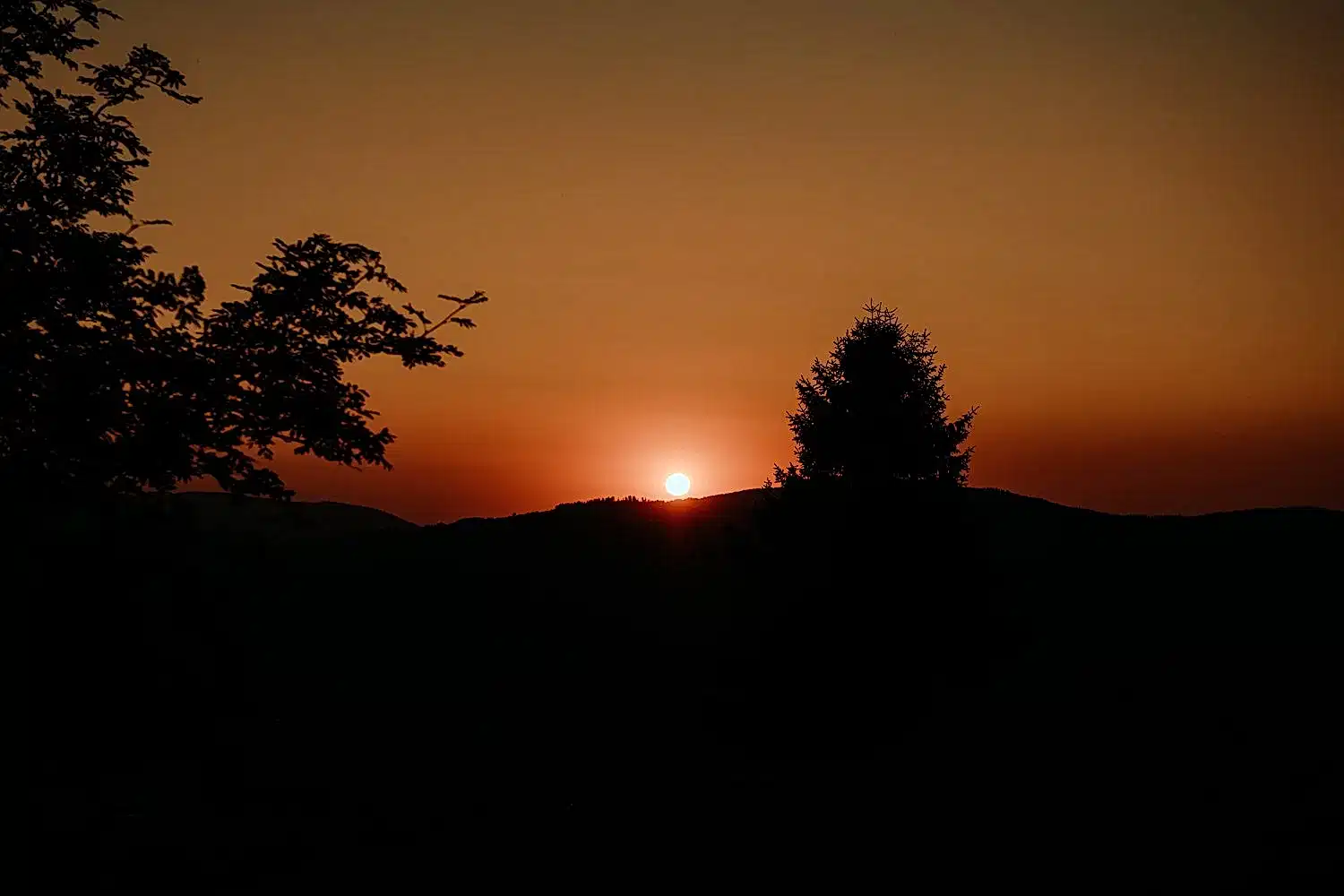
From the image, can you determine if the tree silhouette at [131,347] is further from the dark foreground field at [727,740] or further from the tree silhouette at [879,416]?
the tree silhouette at [879,416]

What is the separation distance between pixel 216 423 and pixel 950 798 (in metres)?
14.9

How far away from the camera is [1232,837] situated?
17.2 metres

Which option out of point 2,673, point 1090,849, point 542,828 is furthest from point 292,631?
point 1090,849

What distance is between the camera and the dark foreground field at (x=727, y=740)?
13.8 meters

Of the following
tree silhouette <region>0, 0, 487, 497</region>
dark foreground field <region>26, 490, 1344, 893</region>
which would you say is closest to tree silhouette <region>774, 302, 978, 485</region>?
dark foreground field <region>26, 490, 1344, 893</region>

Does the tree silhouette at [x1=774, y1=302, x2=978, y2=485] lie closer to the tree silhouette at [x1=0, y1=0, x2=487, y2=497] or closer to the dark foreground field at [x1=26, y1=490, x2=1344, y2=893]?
the dark foreground field at [x1=26, y1=490, x2=1344, y2=893]

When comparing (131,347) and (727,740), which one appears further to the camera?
(727,740)

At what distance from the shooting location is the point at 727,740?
2348 centimetres

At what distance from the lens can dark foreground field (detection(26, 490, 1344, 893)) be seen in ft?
45.4

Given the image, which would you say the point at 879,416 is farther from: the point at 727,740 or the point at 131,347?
the point at 131,347

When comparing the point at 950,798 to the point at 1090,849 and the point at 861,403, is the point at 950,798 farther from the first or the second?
the point at 861,403

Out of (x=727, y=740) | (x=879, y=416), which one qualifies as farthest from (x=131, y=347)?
(x=879, y=416)

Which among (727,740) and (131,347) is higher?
(131,347)

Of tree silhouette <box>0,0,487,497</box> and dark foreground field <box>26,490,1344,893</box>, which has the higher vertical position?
tree silhouette <box>0,0,487,497</box>
